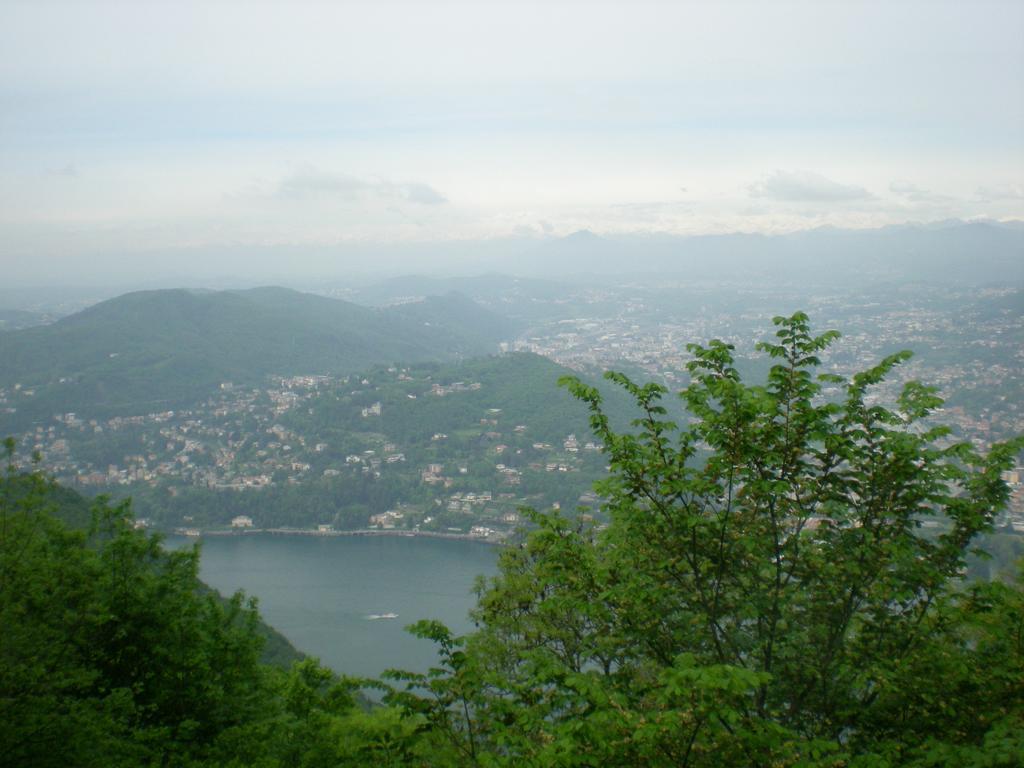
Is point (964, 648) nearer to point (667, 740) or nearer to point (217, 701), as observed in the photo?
point (667, 740)

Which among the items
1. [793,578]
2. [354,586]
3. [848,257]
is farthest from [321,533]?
[848,257]

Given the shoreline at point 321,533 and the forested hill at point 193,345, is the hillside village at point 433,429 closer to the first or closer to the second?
the shoreline at point 321,533

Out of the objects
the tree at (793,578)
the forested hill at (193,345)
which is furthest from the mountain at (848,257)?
the tree at (793,578)

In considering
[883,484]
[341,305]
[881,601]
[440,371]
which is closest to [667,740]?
[881,601]

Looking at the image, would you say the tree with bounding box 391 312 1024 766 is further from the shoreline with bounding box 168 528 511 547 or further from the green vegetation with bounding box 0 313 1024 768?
the shoreline with bounding box 168 528 511 547

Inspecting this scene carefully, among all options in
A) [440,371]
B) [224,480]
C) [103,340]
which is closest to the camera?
[224,480]

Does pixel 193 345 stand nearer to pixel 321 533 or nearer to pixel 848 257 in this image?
pixel 321 533

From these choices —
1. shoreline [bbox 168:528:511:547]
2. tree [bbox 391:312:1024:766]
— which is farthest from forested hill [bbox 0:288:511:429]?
tree [bbox 391:312:1024:766]
